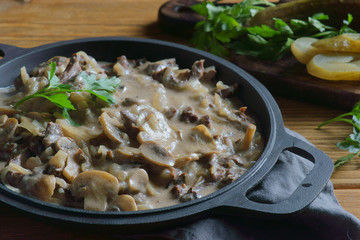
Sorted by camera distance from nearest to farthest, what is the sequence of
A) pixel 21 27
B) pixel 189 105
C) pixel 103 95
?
pixel 103 95, pixel 189 105, pixel 21 27

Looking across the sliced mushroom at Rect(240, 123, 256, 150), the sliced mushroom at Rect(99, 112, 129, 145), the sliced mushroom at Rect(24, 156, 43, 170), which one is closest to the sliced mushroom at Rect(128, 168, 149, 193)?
the sliced mushroom at Rect(99, 112, 129, 145)

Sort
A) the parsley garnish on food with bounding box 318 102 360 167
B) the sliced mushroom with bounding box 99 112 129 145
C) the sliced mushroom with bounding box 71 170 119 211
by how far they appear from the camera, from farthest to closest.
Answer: the parsley garnish on food with bounding box 318 102 360 167
the sliced mushroom with bounding box 99 112 129 145
the sliced mushroom with bounding box 71 170 119 211

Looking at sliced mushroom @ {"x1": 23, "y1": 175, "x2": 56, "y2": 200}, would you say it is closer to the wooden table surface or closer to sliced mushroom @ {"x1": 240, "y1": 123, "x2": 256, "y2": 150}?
sliced mushroom @ {"x1": 240, "y1": 123, "x2": 256, "y2": 150}

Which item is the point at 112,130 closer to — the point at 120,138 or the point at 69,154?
the point at 120,138

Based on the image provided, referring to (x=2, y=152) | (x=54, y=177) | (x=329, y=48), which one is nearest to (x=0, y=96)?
(x=2, y=152)

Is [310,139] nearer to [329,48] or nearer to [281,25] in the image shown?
[329,48]

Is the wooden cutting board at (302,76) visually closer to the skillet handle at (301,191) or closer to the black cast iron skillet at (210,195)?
the black cast iron skillet at (210,195)

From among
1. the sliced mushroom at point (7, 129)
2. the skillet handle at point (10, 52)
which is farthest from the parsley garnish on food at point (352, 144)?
the skillet handle at point (10, 52)
